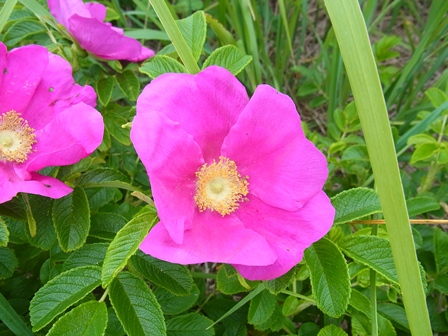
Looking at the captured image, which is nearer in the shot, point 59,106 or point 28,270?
point 59,106

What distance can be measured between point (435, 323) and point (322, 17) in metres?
1.74

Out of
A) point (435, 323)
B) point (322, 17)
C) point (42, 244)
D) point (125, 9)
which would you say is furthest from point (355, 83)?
point (322, 17)

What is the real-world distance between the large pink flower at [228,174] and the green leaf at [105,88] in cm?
35

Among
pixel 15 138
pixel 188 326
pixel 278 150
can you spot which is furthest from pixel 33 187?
pixel 188 326

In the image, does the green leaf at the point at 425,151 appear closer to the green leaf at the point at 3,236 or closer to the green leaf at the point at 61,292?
the green leaf at the point at 61,292

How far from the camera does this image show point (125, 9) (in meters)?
2.38

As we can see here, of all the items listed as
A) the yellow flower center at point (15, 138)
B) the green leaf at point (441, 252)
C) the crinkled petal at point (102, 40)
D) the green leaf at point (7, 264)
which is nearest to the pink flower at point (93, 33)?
the crinkled petal at point (102, 40)

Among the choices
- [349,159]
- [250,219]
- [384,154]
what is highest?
[384,154]

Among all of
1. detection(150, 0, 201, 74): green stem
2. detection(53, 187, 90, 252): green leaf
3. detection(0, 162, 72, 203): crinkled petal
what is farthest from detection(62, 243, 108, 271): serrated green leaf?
detection(150, 0, 201, 74): green stem

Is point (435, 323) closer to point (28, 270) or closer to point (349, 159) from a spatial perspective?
point (349, 159)

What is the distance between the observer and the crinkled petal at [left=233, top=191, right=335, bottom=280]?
781 millimetres

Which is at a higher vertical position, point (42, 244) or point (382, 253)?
point (42, 244)

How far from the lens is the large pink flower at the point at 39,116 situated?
→ 2.73 feet

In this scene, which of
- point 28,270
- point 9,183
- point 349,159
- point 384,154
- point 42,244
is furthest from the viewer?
point 349,159
